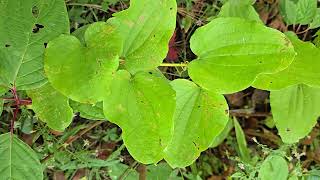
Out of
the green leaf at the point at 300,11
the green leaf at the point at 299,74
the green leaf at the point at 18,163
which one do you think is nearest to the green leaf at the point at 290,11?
the green leaf at the point at 300,11

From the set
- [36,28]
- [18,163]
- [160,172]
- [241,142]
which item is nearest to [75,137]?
[160,172]

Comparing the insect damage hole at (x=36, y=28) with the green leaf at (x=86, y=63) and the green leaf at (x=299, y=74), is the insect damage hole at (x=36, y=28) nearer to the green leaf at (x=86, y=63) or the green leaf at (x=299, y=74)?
the green leaf at (x=86, y=63)

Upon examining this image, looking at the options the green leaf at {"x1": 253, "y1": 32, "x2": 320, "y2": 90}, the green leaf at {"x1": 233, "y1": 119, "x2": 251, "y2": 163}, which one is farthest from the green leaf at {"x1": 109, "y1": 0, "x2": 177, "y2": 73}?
the green leaf at {"x1": 233, "y1": 119, "x2": 251, "y2": 163}

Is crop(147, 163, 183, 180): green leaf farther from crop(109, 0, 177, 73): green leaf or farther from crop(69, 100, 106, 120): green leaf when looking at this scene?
crop(109, 0, 177, 73): green leaf

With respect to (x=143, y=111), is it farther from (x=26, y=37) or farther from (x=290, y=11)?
(x=290, y=11)

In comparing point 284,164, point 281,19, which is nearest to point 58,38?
point 284,164

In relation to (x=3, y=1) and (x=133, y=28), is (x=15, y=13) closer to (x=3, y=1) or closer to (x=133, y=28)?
(x=3, y=1)
